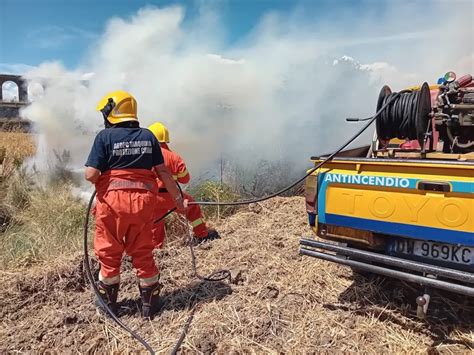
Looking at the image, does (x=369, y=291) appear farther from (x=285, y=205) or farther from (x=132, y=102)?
(x=285, y=205)

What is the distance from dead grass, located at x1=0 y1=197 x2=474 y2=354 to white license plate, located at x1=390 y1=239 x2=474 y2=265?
0.65m

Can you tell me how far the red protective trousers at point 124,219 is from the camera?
3.30m

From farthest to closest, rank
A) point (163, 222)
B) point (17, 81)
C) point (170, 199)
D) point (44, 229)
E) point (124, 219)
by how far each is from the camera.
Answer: point (17, 81) < point (44, 229) < point (163, 222) < point (170, 199) < point (124, 219)

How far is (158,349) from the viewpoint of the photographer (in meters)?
3.03

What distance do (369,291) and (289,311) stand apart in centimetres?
85

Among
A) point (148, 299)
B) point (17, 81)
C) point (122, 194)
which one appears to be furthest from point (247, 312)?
point (17, 81)

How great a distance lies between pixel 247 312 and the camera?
→ 11.4ft

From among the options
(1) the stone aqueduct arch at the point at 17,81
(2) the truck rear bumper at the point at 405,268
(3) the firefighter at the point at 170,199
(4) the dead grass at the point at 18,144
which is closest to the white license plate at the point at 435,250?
(2) the truck rear bumper at the point at 405,268

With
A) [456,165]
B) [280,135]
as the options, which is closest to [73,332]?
[456,165]

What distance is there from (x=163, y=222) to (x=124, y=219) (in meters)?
1.94

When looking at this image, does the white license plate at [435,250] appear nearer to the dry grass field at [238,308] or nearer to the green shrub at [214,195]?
the dry grass field at [238,308]

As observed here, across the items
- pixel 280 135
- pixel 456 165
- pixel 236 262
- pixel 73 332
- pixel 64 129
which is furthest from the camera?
pixel 64 129

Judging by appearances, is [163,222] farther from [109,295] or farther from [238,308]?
[238,308]

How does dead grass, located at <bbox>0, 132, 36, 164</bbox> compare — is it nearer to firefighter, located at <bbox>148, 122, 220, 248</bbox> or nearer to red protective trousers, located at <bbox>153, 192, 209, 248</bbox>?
firefighter, located at <bbox>148, 122, 220, 248</bbox>
